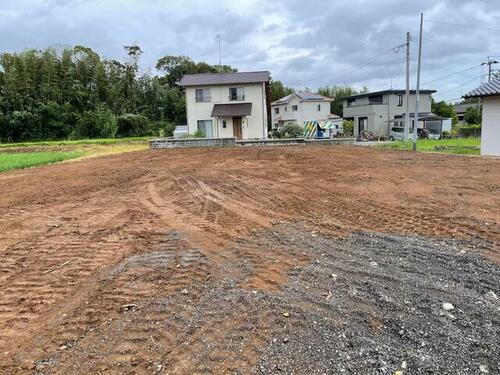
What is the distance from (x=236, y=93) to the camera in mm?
30531

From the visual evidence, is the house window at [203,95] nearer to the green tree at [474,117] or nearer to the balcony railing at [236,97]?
the balcony railing at [236,97]

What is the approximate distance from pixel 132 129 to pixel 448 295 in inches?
1416

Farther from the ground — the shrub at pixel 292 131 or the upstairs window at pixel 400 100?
the upstairs window at pixel 400 100

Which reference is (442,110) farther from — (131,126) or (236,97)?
(131,126)

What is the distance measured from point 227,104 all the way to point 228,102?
17cm

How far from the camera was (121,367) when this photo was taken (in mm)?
2621

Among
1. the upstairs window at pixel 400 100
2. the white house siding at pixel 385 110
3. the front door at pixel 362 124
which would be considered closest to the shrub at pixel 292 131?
the white house siding at pixel 385 110

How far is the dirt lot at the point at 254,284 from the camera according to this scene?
2.71m

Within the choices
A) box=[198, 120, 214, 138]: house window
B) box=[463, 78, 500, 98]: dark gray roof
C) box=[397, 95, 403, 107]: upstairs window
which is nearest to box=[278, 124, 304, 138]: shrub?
box=[198, 120, 214, 138]: house window

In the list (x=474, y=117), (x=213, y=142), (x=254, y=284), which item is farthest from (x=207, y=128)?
(x=474, y=117)

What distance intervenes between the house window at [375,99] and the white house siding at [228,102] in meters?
19.3

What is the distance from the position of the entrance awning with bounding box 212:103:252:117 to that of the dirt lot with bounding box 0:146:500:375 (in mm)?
21857

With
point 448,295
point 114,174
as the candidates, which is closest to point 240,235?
point 448,295

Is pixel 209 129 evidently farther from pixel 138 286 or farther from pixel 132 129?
pixel 138 286
